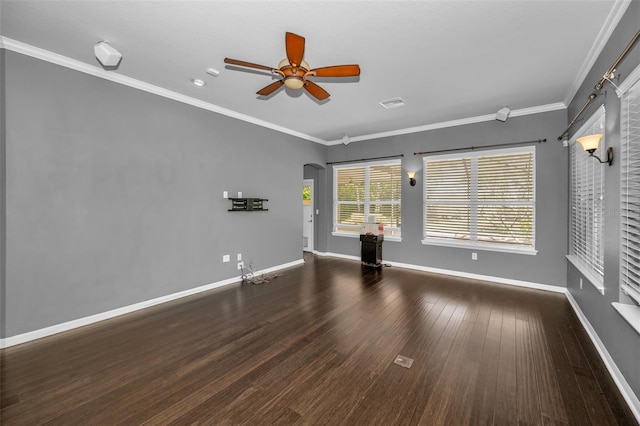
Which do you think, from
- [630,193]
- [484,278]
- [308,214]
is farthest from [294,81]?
[308,214]

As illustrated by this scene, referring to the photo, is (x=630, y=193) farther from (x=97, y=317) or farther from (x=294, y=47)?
(x=97, y=317)

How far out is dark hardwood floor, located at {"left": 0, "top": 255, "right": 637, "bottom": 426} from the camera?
1.80 meters

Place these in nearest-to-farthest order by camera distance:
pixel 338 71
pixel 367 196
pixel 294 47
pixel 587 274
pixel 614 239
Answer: pixel 294 47
pixel 614 239
pixel 338 71
pixel 587 274
pixel 367 196

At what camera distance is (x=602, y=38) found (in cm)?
251

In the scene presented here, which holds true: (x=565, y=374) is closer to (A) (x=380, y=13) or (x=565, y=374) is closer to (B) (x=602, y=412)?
(B) (x=602, y=412)

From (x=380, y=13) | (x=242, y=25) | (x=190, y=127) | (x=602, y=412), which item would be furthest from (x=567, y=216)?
(x=190, y=127)

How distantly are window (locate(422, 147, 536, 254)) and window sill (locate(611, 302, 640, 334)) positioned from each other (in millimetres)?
2666

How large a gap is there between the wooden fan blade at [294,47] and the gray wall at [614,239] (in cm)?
238

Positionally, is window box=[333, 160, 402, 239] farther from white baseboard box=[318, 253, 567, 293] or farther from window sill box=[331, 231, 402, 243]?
white baseboard box=[318, 253, 567, 293]

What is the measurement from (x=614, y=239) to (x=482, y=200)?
2699mm

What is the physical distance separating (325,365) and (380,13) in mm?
2996

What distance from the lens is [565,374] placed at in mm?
2191

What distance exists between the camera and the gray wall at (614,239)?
192 centimetres

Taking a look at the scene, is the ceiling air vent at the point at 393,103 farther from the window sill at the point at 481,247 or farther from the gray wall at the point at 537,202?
the window sill at the point at 481,247
